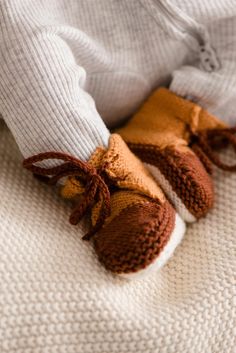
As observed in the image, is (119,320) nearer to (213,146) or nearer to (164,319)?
(164,319)

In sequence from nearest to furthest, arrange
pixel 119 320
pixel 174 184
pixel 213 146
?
pixel 119 320, pixel 174 184, pixel 213 146

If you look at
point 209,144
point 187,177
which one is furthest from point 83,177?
point 209,144

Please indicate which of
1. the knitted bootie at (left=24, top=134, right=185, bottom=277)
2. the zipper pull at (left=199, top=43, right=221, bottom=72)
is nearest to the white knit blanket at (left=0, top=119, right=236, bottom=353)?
the knitted bootie at (left=24, top=134, right=185, bottom=277)

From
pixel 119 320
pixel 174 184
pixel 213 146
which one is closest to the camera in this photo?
pixel 119 320

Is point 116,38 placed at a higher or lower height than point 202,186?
higher

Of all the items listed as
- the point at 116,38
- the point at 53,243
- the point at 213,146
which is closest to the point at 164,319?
the point at 53,243

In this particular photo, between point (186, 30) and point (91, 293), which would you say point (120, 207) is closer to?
point (91, 293)
